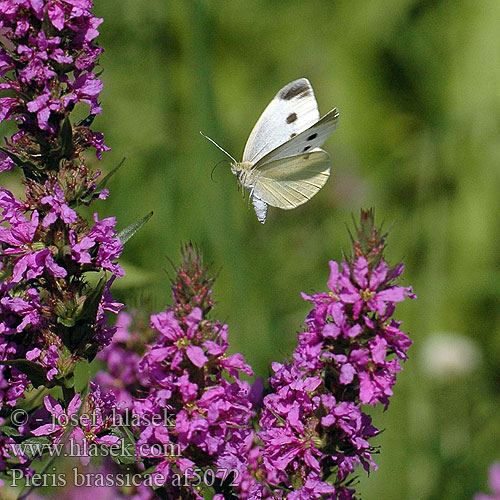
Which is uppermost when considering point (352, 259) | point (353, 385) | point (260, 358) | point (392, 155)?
point (392, 155)

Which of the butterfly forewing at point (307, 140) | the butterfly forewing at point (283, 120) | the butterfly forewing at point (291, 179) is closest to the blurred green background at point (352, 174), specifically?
the butterfly forewing at point (291, 179)

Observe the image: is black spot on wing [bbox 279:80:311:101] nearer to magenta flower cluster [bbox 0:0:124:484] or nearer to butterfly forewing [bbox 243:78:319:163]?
butterfly forewing [bbox 243:78:319:163]

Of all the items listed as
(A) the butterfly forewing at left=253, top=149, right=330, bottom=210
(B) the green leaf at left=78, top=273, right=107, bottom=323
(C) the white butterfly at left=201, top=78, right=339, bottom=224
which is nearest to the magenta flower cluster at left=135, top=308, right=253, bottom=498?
(B) the green leaf at left=78, top=273, right=107, bottom=323

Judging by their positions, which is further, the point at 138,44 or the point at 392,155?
the point at 392,155

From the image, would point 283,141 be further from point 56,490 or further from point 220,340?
point 56,490

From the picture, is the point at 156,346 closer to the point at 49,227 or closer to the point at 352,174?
the point at 49,227

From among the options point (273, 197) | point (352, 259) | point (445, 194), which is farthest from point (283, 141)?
point (445, 194)
